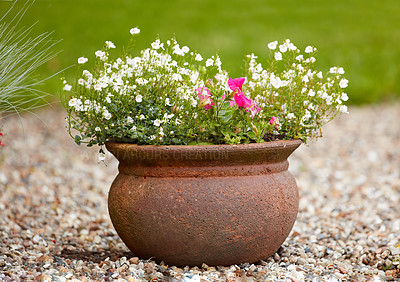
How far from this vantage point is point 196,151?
235 cm

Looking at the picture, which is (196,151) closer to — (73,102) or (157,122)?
(157,122)

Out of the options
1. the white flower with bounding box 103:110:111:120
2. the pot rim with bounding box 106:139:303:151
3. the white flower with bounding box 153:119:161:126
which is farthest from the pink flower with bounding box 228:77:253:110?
the white flower with bounding box 103:110:111:120

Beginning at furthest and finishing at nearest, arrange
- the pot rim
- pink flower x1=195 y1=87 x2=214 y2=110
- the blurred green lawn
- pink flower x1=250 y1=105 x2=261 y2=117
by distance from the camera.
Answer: the blurred green lawn, pink flower x1=250 y1=105 x2=261 y2=117, pink flower x1=195 y1=87 x2=214 y2=110, the pot rim

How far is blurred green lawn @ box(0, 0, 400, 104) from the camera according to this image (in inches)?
359

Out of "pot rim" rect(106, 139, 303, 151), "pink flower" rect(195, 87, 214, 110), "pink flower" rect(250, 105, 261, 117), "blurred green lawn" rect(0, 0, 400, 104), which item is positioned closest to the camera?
"pot rim" rect(106, 139, 303, 151)

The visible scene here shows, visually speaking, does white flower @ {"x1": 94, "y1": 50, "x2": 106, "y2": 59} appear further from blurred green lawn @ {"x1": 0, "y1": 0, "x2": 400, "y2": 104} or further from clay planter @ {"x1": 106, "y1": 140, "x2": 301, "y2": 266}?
blurred green lawn @ {"x1": 0, "y1": 0, "x2": 400, "y2": 104}

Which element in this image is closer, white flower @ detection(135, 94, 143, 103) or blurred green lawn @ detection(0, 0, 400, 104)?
white flower @ detection(135, 94, 143, 103)

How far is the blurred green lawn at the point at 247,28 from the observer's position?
9125mm

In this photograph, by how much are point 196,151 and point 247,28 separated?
30.1 feet

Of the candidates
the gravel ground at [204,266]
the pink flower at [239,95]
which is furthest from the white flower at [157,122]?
the gravel ground at [204,266]

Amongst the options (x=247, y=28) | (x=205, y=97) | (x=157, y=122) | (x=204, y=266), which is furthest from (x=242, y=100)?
(x=247, y=28)

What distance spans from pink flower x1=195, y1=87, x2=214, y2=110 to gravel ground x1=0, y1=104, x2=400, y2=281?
2.59 ft

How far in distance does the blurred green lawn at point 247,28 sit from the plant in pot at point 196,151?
5.48 meters

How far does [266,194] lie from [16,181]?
9.64 ft
